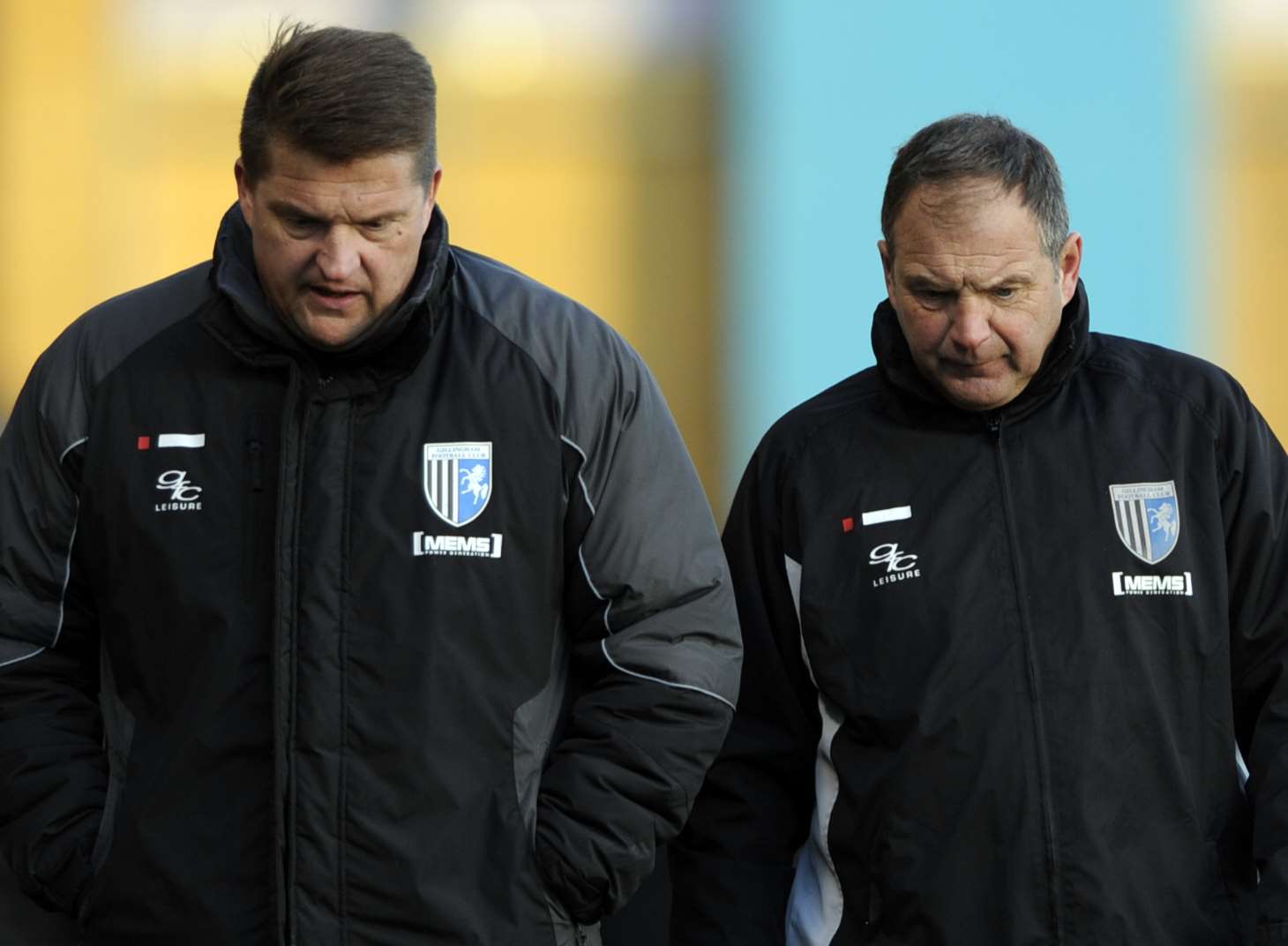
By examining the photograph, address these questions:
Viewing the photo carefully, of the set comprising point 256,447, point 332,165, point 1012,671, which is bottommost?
point 1012,671

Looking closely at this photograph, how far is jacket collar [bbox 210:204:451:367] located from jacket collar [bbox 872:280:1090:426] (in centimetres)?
66

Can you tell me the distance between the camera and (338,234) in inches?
96.7

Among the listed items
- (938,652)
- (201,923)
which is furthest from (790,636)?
(201,923)

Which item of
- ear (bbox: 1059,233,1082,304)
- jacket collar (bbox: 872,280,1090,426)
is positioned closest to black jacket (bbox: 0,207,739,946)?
jacket collar (bbox: 872,280,1090,426)

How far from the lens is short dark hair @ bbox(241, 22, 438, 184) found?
2.44 m

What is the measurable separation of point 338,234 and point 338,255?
0.10ft

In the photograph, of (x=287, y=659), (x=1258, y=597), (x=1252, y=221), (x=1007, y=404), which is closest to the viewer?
(x=287, y=659)

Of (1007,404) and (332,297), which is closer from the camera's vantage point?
(332,297)

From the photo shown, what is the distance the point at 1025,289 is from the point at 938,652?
520 millimetres

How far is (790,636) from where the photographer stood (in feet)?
9.06

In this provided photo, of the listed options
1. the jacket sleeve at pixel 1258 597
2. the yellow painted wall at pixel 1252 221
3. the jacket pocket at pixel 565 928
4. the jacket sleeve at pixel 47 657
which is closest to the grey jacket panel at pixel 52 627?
the jacket sleeve at pixel 47 657

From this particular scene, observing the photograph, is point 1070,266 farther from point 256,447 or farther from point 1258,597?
point 256,447

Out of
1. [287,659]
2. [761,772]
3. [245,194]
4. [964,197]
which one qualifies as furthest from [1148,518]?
[245,194]

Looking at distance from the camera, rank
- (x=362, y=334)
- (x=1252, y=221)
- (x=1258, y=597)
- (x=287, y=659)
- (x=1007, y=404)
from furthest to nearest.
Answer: (x=1252, y=221), (x=1007, y=404), (x=1258, y=597), (x=362, y=334), (x=287, y=659)
